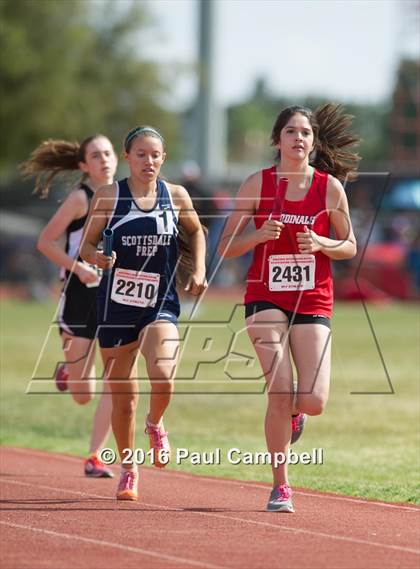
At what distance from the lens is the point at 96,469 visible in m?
10.3

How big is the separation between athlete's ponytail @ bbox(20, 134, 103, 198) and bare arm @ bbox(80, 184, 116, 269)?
219 centimetres

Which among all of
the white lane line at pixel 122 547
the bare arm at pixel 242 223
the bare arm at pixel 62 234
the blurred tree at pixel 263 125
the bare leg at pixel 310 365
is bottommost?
the white lane line at pixel 122 547

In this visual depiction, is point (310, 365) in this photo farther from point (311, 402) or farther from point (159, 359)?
point (159, 359)

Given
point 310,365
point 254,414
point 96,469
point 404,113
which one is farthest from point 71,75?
point 310,365

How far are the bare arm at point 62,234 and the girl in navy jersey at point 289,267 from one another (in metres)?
1.85

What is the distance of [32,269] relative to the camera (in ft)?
122

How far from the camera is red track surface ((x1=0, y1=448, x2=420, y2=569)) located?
7098mm

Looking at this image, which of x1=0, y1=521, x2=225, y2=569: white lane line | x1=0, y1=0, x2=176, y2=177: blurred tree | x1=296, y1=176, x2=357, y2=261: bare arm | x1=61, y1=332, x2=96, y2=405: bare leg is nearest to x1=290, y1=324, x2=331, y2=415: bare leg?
x1=296, y1=176, x2=357, y2=261: bare arm

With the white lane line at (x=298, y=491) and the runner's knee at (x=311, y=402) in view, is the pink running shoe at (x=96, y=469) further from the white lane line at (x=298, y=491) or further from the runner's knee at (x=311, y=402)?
the runner's knee at (x=311, y=402)

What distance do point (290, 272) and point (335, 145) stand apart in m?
1.24

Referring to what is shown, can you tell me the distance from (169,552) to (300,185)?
2.57m

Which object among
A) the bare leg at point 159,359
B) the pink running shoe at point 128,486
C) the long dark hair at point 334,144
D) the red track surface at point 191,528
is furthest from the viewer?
the long dark hair at point 334,144

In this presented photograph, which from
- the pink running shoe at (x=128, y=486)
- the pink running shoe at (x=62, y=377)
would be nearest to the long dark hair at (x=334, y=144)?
the pink running shoe at (x=128, y=486)

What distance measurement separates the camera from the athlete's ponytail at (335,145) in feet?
30.5
